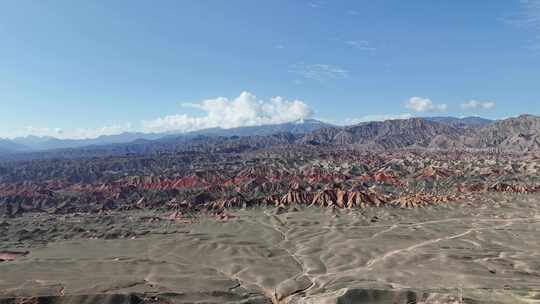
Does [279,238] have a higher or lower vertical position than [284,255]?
lower

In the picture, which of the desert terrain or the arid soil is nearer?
the arid soil

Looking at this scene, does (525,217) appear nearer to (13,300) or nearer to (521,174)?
(521,174)

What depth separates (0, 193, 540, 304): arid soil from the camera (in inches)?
1869

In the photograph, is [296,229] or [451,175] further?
[451,175]

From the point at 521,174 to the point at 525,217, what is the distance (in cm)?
5488

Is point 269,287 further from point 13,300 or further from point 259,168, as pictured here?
point 259,168

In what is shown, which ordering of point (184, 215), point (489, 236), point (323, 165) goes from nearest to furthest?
point (489, 236)
point (184, 215)
point (323, 165)

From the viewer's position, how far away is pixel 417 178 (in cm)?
15038

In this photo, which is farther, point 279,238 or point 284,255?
point 279,238

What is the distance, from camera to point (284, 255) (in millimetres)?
74500

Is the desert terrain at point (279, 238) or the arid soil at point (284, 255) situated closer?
the arid soil at point (284, 255)

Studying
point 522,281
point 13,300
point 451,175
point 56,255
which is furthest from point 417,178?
point 13,300

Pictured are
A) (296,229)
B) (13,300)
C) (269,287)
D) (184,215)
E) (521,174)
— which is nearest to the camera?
(13,300)

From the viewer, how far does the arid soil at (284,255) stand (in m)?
47.5
